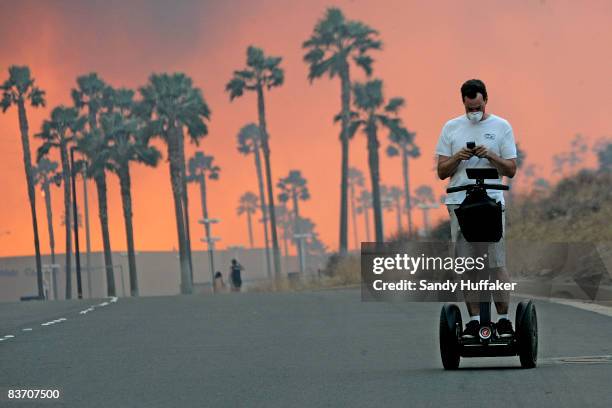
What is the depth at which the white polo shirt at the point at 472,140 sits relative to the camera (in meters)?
10.1

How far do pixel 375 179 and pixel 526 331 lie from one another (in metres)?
66.6

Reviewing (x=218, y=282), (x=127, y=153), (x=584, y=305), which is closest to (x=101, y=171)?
(x=127, y=153)

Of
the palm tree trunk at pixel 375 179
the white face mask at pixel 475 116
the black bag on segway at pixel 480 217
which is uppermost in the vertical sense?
the palm tree trunk at pixel 375 179

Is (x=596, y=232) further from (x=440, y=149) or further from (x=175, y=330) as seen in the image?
(x=440, y=149)

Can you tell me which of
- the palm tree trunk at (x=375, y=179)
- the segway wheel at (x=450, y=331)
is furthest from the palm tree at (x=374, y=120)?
the segway wheel at (x=450, y=331)

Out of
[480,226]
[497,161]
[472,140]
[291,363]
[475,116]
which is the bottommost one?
[291,363]

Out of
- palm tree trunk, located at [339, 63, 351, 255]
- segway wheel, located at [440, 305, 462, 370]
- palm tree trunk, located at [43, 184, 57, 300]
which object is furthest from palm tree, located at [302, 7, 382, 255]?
segway wheel, located at [440, 305, 462, 370]

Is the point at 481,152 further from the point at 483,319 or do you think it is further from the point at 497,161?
the point at 483,319

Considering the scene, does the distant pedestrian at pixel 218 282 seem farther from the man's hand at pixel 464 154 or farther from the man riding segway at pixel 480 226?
the man's hand at pixel 464 154

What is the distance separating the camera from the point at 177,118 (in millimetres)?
82812

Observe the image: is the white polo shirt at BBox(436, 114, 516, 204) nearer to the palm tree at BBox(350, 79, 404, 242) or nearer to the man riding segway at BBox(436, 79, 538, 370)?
the man riding segway at BBox(436, 79, 538, 370)

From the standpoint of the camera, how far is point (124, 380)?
11.1 metres

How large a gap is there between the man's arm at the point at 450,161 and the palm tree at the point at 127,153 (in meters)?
72.2

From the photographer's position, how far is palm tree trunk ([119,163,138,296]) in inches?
3243
